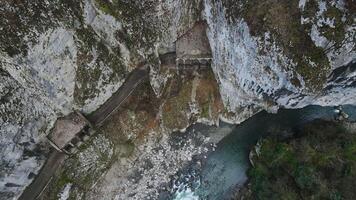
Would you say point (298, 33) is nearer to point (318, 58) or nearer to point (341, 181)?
point (318, 58)

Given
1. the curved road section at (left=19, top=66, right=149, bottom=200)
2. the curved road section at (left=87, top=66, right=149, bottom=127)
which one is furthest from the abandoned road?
the curved road section at (left=87, top=66, right=149, bottom=127)

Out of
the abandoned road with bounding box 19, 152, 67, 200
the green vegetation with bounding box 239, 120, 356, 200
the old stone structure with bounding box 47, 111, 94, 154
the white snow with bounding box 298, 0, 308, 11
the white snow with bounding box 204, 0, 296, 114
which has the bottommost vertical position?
the green vegetation with bounding box 239, 120, 356, 200

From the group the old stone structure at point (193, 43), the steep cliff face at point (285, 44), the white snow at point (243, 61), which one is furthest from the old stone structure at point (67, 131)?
the steep cliff face at point (285, 44)

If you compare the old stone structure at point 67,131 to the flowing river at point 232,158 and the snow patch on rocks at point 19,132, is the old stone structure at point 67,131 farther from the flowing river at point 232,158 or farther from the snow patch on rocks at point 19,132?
the flowing river at point 232,158

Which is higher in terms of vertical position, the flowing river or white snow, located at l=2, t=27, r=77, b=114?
white snow, located at l=2, t=27, r=77, b=114

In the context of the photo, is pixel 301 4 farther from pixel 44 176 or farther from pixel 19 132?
pixel 44 176

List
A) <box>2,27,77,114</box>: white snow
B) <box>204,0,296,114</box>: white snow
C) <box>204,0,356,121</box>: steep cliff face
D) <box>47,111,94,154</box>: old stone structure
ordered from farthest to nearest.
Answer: <box>47,111,94,154</box>: old stone structure < <box>2,27,77,114</box>: white snow < <box>204,0,296,114</box>: white snow < <box>204,0,356,121</box>: steep cliff face

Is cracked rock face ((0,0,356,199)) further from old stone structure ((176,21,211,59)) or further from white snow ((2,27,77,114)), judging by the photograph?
old stone structure ((176,21,211,59))
